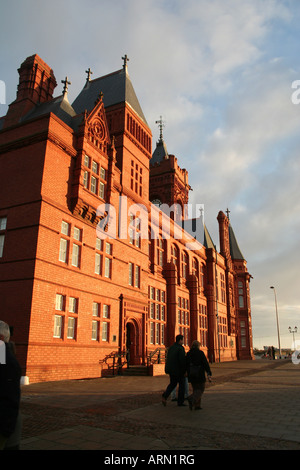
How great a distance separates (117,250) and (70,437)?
1696 centimetres

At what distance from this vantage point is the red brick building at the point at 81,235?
1633 centimetres

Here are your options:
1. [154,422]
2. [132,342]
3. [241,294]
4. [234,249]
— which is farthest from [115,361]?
[234,249]

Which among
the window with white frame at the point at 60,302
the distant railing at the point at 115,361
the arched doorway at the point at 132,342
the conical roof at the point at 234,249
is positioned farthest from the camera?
the conical roof at the point at 234,249

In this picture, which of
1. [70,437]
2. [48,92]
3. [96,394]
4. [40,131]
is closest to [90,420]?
[70,437]

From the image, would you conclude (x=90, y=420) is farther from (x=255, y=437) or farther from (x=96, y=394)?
(x=96, y=394)

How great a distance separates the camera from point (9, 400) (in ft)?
11.6

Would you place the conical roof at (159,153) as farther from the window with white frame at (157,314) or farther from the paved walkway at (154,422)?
the paved walkway at (154,422)

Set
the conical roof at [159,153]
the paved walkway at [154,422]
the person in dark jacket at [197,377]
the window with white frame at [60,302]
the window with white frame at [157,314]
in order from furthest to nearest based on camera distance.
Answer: the conical roof at [159,153]
the window with white frame at [157,314]
the window with white frame at [60,302]
the person in dark jacket at [197,377]
the paved walkway at [154,422]

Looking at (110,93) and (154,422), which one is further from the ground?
(110,93)

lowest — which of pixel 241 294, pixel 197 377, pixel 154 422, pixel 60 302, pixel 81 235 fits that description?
pixel 154 422

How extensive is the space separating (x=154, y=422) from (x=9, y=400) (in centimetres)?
494

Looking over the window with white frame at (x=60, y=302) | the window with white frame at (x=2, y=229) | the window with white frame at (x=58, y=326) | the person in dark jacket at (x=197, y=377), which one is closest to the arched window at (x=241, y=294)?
the window with white frame at (x=60, y=302)

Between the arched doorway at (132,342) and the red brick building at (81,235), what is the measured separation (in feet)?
0.31

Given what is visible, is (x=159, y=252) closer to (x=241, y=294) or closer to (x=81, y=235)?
(x=81, y=235)
